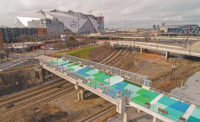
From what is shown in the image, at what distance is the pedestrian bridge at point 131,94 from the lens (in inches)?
595

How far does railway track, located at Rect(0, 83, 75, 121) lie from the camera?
25453 mm

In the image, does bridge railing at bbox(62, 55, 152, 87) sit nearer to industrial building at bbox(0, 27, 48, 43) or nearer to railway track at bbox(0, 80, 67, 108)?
railway track at bbox(0, 80, 67, 108)

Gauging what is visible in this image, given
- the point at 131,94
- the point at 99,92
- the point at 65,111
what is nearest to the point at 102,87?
the point at 99,92

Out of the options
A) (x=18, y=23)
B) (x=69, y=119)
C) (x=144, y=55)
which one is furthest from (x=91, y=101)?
(x=18, y=23)

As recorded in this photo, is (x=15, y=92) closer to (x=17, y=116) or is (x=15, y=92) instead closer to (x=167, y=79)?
(x=17, y=116)

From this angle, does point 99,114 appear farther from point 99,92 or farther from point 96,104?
point 99,92

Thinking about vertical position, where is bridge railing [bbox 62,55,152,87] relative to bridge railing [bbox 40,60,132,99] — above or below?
above

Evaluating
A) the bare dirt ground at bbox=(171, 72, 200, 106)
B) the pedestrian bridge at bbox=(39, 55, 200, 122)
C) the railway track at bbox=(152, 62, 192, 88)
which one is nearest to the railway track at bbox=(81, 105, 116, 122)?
the pedestrian bridge at bbox=(39, 55, 200, 122)

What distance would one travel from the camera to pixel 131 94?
64.2 feet

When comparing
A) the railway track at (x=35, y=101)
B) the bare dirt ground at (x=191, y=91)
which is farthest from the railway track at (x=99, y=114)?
the bare dirt ground at (x=191, y=91)

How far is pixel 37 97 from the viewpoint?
102ft

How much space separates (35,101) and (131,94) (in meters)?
23.2

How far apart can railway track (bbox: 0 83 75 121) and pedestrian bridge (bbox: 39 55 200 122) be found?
243 inches

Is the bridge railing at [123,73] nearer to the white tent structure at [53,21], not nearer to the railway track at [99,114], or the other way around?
the railway track at [99,114]
